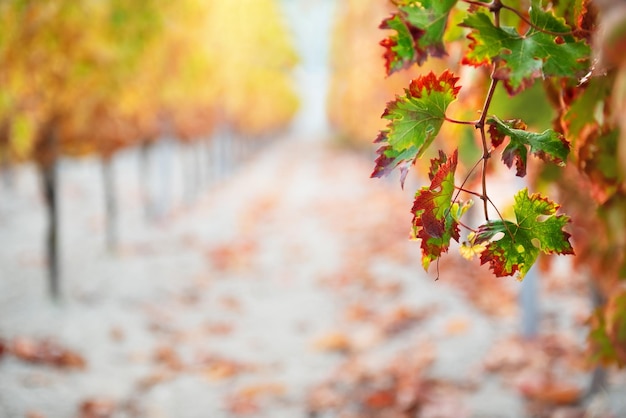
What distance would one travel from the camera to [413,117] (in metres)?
0.85

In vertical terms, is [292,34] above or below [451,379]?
above

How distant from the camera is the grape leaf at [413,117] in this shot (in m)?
0.85

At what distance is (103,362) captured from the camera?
504cm

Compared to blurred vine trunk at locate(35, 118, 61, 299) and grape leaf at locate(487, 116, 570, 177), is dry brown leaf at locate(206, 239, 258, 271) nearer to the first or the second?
blurred vine trunk at locate(35, 118, 61, 299)

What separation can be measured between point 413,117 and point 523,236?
0.26 m

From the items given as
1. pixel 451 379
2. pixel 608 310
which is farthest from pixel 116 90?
pixel 608 310

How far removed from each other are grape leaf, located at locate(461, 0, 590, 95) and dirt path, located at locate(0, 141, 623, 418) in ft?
10.5

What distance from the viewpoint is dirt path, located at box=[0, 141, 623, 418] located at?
4.11 m

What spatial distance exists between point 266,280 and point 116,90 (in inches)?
139

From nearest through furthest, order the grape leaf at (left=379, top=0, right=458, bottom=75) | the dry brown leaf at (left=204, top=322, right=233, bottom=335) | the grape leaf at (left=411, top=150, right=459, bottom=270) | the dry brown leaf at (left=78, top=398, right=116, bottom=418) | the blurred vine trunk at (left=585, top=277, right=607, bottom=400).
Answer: the grape leaf at (left=411, top=150, right=459, bottom=270) < the grape leaf at (left=379, top=0, right=458, bottom=75) < the blurred vine trunk at (left=585, top=277, right=607, bottom=400) < the dry brown leaf at (left=78, top=398, right=116, bottom=418) < the dry brown leaf at (left=204, top=322, right=233, bottom=335)

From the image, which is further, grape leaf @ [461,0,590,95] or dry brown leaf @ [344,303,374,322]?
dry brown leaf @ [344,303,374,322]

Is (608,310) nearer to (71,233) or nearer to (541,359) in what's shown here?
(541,359)

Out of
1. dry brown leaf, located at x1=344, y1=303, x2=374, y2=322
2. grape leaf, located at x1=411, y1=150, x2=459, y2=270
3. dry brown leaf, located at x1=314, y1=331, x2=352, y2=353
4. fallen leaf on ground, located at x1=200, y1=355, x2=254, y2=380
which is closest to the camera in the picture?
grape leaf, located at x1=411, y1=150, x2=459, y2=270

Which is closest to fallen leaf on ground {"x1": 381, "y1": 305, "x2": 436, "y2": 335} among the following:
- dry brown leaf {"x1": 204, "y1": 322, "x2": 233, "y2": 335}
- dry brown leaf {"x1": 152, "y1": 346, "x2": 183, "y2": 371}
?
dry brown leaf {"x1": 204, "y1": 322, "x2": 233, "y2": 335}
